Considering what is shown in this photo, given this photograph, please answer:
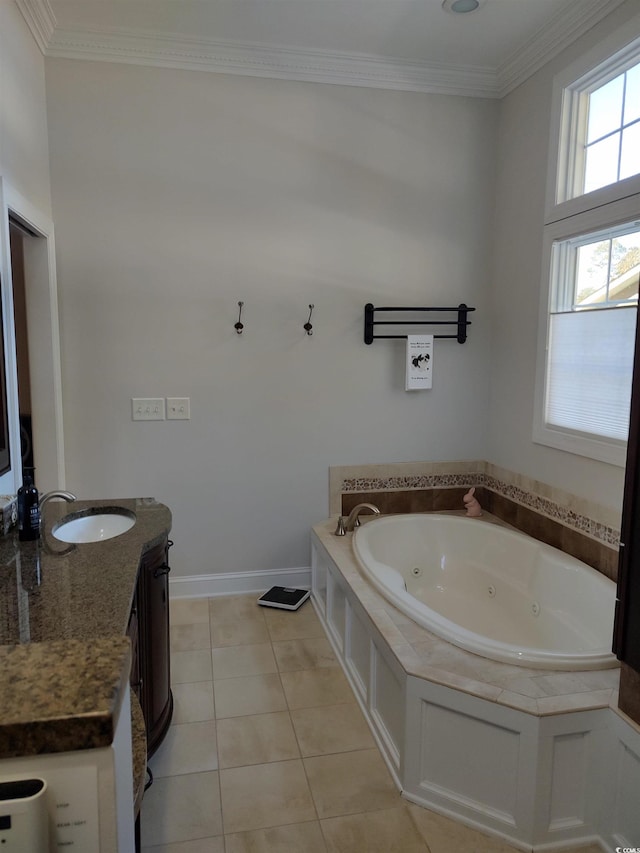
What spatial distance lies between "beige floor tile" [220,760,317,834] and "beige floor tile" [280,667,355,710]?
372mm

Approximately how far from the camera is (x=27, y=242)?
2.95 m

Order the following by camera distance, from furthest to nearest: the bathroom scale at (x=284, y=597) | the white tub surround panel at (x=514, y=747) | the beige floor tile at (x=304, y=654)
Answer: the bathroom scale at (x=284, y=597) → the beige floor tile at (x=304, y=654) → the white tub surround panel at (x=514, y=747)

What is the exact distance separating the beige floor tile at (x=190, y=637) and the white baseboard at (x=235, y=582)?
12.8 inches

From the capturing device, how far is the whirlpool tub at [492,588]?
82.7 inches

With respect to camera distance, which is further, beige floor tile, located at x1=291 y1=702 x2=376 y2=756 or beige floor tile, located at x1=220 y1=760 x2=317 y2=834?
beige floor tile, located at x1=291 y1=702 x2=376 y2=756

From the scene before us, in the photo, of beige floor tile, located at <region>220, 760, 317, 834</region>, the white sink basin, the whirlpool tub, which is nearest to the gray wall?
the whirlpool tub

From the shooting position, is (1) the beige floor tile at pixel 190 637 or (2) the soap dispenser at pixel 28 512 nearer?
(2) the soap dispenser at pixel 28 512

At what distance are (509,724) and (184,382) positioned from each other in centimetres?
237

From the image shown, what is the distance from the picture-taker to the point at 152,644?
2.04 metres

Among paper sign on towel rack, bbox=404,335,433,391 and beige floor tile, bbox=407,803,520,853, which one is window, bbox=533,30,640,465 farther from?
beige floor tile, bbox=407,803,520,853

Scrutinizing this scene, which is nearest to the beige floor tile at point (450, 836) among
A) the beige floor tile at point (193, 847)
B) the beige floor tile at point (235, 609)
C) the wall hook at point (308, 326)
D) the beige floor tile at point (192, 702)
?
the beige floor tile at point (193, 847)

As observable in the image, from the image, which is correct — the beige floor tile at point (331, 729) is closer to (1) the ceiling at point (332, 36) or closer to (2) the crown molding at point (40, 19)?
(1) the ceiling at point (332, 36)

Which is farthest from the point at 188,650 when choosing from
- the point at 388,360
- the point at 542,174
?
the point at 542,174

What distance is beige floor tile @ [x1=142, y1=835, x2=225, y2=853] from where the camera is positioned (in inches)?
69.4
